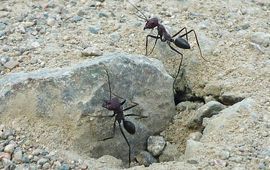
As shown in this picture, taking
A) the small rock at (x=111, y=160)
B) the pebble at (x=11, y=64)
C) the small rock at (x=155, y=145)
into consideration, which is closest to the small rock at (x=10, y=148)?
the small rock at (x=111, y=160)

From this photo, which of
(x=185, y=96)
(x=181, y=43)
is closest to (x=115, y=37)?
(x=181, y=43)

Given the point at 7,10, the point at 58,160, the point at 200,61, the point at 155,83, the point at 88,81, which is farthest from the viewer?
the point at 7,10

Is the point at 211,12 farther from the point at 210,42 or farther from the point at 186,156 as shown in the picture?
the point at 186,156

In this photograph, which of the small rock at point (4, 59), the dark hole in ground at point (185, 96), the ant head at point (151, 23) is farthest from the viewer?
the ant head at point (151, 23)

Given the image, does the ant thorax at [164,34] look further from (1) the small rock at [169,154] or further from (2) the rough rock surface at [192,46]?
(1) the small rock at [169,154]

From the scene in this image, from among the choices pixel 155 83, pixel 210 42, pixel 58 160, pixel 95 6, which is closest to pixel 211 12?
pixel 210 42

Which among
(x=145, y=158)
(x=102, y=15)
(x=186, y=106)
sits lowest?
(x=145, y=158)

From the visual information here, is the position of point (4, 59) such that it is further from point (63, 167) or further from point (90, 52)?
point (63, 167)
